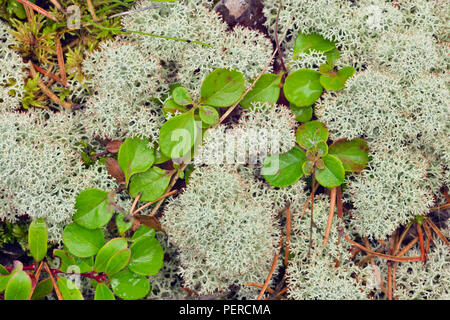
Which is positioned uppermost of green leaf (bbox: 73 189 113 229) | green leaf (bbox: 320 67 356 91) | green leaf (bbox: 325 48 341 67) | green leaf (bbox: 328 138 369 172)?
green leaf (bbox: 325 48 341 67)

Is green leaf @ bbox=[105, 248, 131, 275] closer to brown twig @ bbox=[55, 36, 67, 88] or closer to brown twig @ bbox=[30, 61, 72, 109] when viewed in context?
brown twig @ bbox=[30, 61, 72, 109]

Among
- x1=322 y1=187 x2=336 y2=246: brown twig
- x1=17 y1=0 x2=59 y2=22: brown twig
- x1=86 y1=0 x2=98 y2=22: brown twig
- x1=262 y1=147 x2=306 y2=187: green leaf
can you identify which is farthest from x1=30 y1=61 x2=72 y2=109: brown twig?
x1=322 y1=187 x2=336 y2=246: brown twig

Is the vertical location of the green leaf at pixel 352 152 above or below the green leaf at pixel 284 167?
above

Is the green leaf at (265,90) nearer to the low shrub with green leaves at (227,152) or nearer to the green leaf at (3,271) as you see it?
the low shrub with green leaves at (227,152)

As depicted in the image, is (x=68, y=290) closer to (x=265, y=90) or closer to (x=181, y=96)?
(x=181, y=96)

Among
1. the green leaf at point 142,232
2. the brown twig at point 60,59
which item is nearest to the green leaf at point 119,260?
the green leaf at point 142,232

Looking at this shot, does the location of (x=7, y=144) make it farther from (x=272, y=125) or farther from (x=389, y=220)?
(x=389, y=220)

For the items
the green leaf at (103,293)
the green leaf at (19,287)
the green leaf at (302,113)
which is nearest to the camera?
the green leaf at (19,287)
